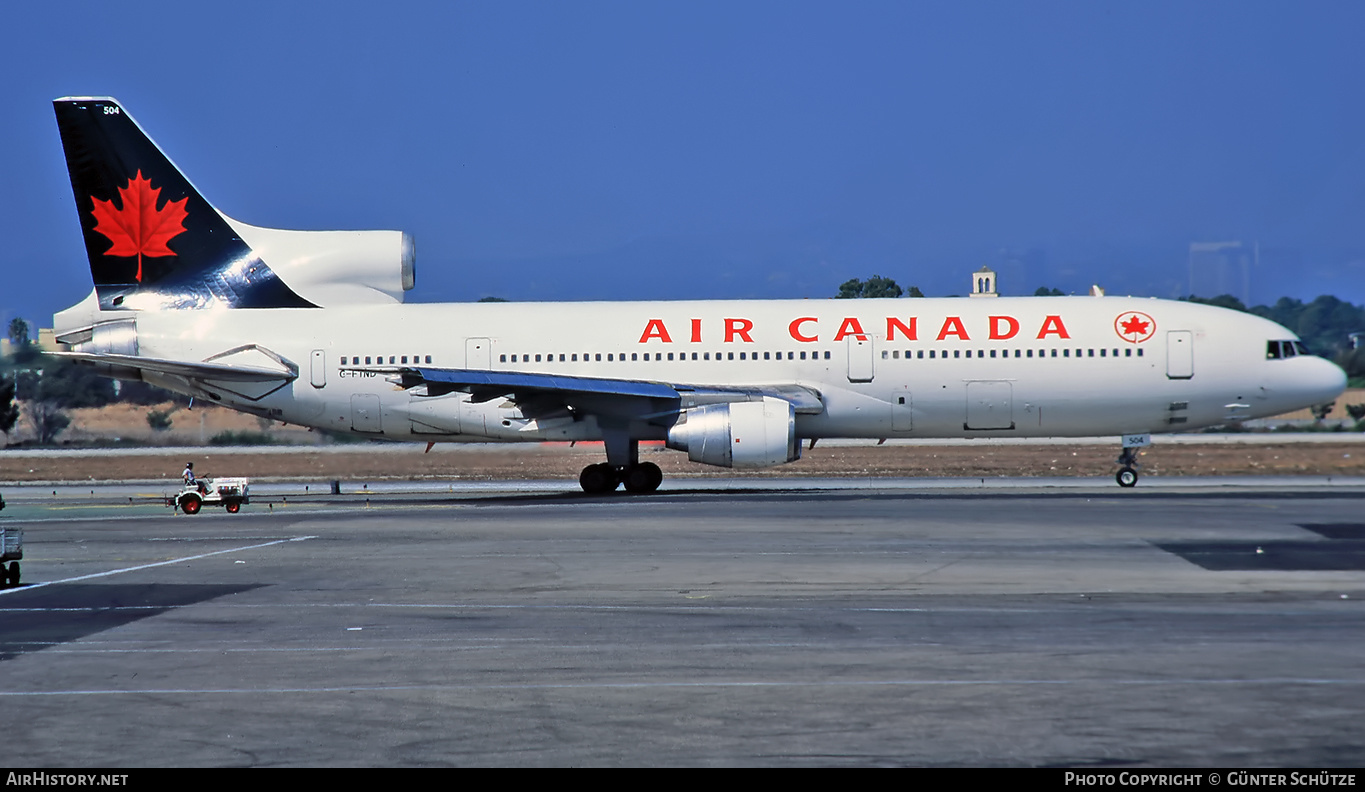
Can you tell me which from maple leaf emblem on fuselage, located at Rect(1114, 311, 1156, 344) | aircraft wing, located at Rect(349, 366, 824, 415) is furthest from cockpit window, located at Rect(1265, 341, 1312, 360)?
aircraft wing, located at Rect(349, 366, 824, 415)

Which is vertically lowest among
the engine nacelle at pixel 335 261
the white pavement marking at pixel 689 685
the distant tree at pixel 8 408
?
the white pavement marking at pixel 689 685

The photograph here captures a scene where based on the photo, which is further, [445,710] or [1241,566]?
[1241,566]

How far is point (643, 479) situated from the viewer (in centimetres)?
3164

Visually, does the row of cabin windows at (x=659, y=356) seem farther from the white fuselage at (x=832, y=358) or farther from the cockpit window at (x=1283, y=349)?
the cockpit window at (x=1283, y=349)

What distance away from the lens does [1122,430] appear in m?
31.2

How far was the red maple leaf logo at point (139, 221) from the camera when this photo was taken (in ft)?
107

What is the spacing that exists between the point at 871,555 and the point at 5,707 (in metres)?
11.8

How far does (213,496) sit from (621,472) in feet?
31.7

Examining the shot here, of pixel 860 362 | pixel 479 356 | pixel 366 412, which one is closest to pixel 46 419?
pixel 366 412

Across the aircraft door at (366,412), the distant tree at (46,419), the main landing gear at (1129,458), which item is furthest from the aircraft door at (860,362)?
the distant tree at (46,419)

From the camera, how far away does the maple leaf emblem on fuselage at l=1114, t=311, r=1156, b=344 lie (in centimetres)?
3061

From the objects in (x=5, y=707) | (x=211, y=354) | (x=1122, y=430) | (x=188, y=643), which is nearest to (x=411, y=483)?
(x=211, y=354)

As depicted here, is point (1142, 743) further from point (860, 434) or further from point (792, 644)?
point (860, 434)

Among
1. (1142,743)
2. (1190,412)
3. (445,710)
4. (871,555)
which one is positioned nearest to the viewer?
(1142,743)
